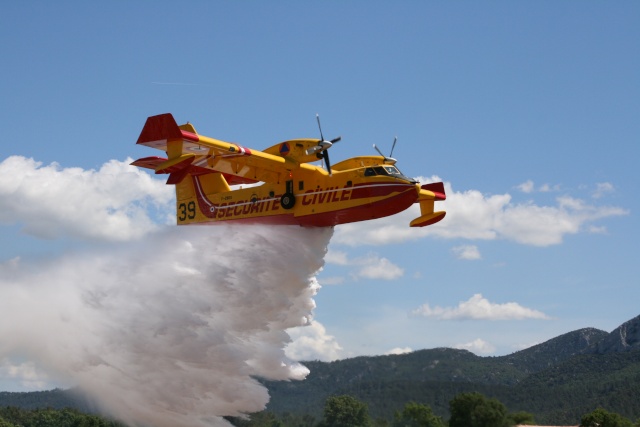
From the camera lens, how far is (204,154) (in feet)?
86.9

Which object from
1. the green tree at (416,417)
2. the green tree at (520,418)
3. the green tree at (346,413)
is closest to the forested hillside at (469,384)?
the green tree at (346,413)

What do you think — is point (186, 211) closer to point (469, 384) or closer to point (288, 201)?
point (288, 201)

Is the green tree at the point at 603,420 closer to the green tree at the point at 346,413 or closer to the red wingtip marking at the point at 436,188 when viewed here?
the green tree at the point at 346,413

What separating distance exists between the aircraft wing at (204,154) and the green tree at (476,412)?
25.7 metres

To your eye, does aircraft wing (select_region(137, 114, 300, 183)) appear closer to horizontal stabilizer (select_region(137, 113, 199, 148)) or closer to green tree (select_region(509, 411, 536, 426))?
horizontal stabilizer (select_region(137, 113, 199, 148))

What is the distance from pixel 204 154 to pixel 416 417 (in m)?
28.4

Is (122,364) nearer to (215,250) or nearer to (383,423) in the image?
(215,250)

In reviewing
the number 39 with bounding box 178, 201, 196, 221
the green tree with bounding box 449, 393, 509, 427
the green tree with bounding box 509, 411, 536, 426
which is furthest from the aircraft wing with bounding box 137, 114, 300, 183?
the green tree with bounding box 449, 393, 509, 427

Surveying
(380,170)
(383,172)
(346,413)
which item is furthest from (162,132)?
(346,413)

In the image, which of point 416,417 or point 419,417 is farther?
point 416,417

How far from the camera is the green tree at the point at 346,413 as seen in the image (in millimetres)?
54969

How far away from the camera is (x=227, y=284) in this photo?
1120 inches

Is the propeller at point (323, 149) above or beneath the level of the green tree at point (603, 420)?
above

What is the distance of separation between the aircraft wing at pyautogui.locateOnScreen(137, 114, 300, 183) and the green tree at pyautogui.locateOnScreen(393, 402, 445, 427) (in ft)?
82.0
